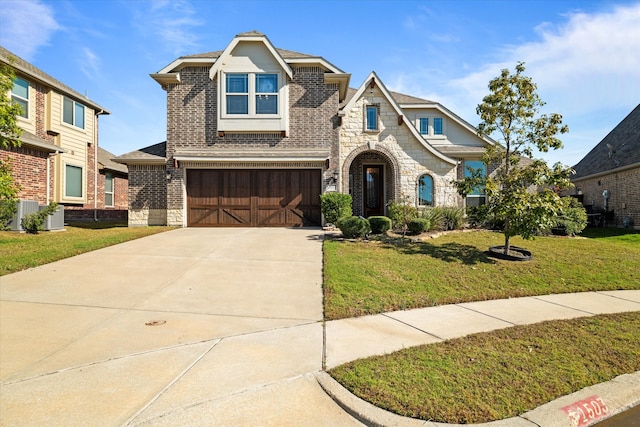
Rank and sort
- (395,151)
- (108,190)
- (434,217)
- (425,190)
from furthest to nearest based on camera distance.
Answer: (108,190)
(425,190)
(395,151)
(434,217)

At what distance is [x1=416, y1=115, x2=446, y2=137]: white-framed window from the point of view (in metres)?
20.4

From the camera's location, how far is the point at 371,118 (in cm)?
1578

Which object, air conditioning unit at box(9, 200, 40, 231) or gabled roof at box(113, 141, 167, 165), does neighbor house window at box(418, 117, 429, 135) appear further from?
air conditioning unit at box(9, 200, 40, 231)

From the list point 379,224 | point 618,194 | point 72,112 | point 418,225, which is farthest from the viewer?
point 72,112

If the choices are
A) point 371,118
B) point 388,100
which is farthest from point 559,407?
point 388,100

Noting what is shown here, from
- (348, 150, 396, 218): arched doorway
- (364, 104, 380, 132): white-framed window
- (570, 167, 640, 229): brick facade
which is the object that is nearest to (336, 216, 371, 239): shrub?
(348, 150, 396, 218): arched doorway

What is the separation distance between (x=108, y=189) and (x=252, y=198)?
14851mm

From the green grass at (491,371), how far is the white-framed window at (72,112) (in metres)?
23.0

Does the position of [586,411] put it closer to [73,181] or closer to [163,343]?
[163,343]

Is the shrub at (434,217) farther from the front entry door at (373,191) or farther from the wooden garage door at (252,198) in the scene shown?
the wooden garage door at (252,198)

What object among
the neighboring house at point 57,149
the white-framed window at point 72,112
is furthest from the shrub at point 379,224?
the white-framed window at point 72,112

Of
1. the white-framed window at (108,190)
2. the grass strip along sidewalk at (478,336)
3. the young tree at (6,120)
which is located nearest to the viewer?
the grass strip along sidewalk at (478,336)

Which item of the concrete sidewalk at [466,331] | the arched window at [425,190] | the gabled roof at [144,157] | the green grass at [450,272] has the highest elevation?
the gabled roof at [144,157]

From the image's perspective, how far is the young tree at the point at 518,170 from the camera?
8805 millimetres
